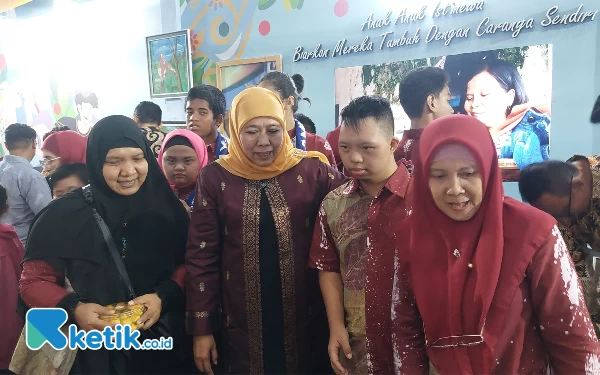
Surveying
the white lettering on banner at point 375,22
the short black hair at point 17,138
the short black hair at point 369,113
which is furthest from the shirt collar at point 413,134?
the short black hair at point 17,138

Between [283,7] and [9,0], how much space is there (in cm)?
365

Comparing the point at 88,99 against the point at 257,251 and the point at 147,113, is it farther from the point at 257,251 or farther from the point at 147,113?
the point at 257,251

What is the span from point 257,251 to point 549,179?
963mm

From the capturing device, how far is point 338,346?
1.31m

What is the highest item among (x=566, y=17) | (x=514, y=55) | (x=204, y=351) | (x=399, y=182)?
(x=566, y=17)

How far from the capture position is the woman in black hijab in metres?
1.33

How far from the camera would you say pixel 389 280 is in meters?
1.21

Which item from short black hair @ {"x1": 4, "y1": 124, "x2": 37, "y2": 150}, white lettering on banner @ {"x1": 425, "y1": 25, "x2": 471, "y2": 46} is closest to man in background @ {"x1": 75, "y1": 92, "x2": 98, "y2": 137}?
short black hair @ {"x1": 4, "y1": 124, "x2": 37, "y2": 150}

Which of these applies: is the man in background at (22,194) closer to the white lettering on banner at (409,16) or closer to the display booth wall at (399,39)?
the display booth wall at (399,39)

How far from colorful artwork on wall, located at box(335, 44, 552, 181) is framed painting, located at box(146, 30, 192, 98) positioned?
105 inches

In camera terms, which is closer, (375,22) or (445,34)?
(445,34)

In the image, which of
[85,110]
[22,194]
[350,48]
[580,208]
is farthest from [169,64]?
[580,208]

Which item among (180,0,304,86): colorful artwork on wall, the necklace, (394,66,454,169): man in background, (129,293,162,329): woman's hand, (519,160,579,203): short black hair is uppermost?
(180,0,304,86): colorful artwork on wall

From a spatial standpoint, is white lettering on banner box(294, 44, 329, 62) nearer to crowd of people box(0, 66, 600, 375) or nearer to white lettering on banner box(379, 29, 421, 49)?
white lettering on banner box(379, 29, 421, 49)
